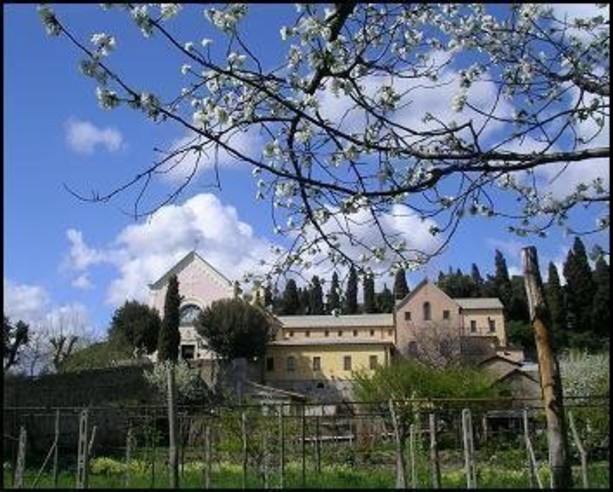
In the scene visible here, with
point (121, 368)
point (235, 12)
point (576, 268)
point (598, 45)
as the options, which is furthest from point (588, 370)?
point (576, 268)

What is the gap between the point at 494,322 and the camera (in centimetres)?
7275

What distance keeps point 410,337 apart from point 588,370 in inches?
1312

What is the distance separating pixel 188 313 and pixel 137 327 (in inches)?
305

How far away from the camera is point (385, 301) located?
88.4m

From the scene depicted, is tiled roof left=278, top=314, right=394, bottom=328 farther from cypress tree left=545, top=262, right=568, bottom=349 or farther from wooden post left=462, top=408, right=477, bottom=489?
wooden post left=462, top=408, right=477, bottom=489

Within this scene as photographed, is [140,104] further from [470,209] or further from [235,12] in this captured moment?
[470,209]

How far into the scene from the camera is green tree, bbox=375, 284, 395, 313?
86375 mm

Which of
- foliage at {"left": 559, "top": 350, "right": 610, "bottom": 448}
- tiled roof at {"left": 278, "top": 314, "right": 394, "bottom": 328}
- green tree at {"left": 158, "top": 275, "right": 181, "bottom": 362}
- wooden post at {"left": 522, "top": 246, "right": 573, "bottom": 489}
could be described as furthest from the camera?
tiled roof at {"left": 278, "top": 314, "right": 394, "bottom": 328}

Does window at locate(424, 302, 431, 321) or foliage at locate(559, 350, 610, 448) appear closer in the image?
foliage at locate(559, 350, 610, 448)

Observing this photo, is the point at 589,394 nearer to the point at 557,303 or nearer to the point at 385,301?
the point at 557,303

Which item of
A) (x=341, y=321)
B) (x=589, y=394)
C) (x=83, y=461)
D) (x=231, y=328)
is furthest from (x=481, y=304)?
(x=83, y=461)

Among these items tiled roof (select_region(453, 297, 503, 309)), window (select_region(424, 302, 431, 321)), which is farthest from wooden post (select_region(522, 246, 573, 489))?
tiled roof (select_region(453, 297, 503, 309))

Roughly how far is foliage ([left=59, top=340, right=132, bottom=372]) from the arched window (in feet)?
26.9

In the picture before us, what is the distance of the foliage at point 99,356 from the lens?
2025 inches
